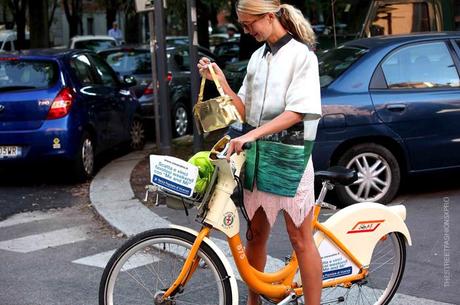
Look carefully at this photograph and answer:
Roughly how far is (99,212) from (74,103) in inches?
75.9

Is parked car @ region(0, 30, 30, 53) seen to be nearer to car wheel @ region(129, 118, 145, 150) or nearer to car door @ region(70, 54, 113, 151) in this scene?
car wheel @ region(129, 118, 145, 150)

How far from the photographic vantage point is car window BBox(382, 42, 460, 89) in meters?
7.38

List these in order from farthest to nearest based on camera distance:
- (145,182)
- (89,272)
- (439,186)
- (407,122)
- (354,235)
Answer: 1. (145,182)
2. (439,186)
3. (407,122)
4. (89,272)
5. (354,235)

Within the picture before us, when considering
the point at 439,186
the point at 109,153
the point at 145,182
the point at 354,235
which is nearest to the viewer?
the point at 354,235

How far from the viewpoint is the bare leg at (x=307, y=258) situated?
402 cm

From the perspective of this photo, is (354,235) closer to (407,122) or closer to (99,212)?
(407,122)

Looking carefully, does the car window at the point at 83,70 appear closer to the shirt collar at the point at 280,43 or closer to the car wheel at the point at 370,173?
the car wheel at the point at 370,173

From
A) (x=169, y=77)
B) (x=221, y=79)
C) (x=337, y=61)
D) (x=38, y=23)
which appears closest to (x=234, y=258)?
(x=221, y=79)

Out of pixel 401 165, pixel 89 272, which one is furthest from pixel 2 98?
pixel 401 165

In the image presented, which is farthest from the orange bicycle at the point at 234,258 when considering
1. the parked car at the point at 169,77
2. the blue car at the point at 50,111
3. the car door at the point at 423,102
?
the parked car at the point at 169,77

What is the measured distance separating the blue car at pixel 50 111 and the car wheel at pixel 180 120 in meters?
3.13

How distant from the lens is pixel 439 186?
26.6 ft

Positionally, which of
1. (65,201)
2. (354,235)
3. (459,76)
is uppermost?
(459,76)

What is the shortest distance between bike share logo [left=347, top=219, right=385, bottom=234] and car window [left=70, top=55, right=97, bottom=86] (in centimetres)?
598
